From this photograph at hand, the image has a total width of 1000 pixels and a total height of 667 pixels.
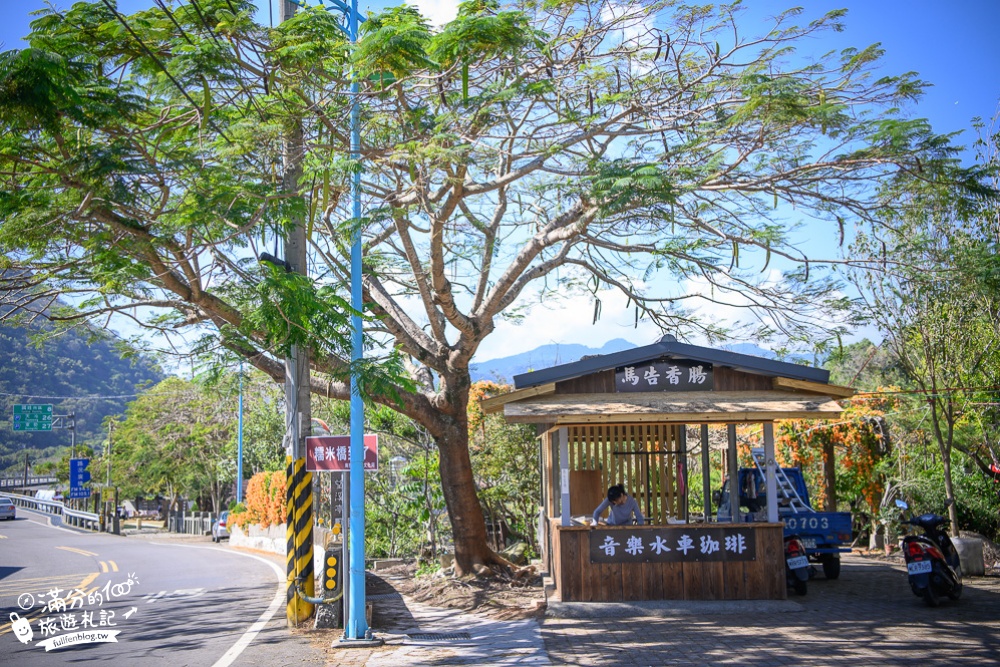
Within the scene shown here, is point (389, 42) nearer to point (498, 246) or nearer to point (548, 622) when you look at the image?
point (498, 246)

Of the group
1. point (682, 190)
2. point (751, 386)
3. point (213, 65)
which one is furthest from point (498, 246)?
point (213, 65)

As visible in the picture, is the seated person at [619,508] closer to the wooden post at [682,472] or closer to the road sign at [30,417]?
the wooden post at [682,472]

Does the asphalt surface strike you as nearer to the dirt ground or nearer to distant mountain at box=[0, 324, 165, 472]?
the dirt ground

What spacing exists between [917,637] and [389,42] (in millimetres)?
8781

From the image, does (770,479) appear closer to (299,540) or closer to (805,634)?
(805,634)

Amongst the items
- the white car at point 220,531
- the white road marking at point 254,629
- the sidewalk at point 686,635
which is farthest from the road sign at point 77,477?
the sidewalk at point 686,635

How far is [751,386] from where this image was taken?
11.3 meters

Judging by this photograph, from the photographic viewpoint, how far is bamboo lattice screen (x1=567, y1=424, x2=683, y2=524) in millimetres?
13617

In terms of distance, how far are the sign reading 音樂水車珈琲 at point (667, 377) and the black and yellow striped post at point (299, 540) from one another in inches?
177

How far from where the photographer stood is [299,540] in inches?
412

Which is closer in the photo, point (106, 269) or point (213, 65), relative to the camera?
point (213, 65)

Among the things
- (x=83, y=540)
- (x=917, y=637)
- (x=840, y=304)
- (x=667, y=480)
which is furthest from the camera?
(x=83, y=540)

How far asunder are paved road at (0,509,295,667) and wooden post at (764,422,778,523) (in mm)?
6513

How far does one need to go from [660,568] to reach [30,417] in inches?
1207
